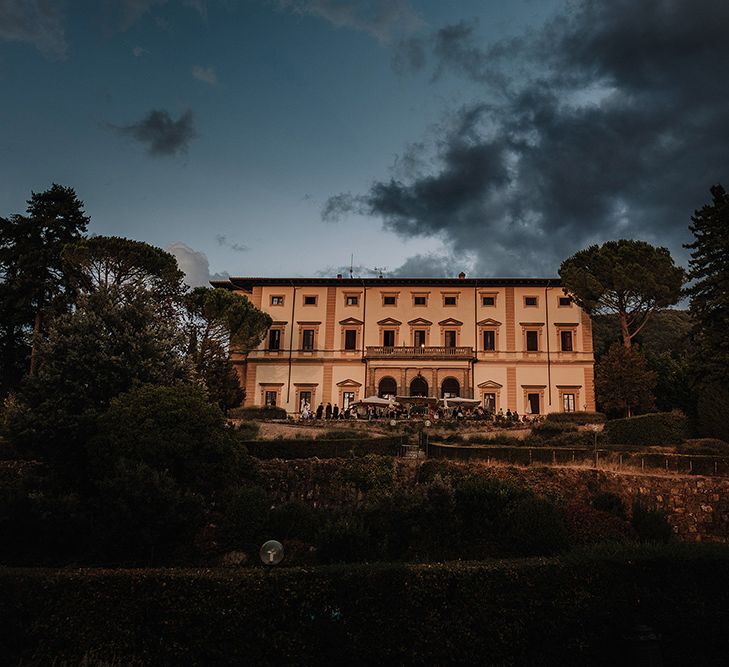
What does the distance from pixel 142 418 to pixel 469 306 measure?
32.2 metres

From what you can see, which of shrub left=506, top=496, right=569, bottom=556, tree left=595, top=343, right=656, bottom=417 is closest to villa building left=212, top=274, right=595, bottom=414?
tree left=595, top=343, right=656, bottom=417

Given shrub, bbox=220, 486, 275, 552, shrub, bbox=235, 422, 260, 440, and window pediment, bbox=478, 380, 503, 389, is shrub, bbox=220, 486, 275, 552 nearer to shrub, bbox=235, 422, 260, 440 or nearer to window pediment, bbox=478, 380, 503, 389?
shrub, bbox=235, 422, 260, 440

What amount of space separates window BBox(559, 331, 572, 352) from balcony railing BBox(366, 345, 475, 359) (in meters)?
6.02

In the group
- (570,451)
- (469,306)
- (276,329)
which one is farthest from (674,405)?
(276,329)

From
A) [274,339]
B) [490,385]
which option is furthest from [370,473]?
[274,339]

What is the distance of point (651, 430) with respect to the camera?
2542 cm

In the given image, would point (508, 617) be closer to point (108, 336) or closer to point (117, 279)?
point (108, 336)

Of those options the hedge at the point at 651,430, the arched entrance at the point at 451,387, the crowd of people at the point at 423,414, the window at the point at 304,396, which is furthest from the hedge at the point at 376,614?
the window at the point at 304,396

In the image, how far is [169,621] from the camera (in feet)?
23.5

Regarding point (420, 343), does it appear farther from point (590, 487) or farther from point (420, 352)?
point (590, 487)

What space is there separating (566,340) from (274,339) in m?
19.9

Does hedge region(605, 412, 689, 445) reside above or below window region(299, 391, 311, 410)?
below

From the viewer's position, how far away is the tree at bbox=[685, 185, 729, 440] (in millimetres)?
25422

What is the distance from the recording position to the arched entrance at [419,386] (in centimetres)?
4272
